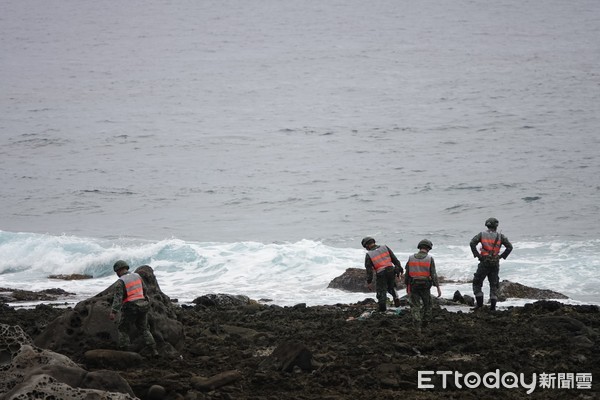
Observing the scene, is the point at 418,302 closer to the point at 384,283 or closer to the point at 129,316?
the point at 384,283

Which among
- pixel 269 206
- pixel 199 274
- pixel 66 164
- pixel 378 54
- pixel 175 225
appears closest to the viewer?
pixel 199 274

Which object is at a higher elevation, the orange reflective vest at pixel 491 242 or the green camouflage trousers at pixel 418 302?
the orange reflective vest at pixel 491 242

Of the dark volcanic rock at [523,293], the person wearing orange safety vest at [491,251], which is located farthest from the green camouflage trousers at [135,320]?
the dark volcanic rock at [523,293]

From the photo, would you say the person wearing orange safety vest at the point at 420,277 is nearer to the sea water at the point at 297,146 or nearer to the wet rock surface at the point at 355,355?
the wet rock surface at the point at 355,355

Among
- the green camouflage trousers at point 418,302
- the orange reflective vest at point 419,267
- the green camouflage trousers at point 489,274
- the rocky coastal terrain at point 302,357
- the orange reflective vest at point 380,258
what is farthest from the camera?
the green camouflage trousers at point 489,274

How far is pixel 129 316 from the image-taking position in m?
13.0

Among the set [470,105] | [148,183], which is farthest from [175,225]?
[470,105]

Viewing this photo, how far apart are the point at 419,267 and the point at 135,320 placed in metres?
4.89

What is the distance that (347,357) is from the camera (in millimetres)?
12758

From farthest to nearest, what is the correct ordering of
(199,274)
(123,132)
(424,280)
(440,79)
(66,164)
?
(440,79) < (123,132) < (66,164) < (199,274) < (424,280)

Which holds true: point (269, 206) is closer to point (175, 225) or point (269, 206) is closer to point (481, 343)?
point (175, 225)

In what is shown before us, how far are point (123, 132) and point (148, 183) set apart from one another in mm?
14441

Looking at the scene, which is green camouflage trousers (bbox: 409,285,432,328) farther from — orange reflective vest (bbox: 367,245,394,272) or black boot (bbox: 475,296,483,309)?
black boot (bbox: 475,296,483,309)

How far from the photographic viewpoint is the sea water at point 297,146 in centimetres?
3141
